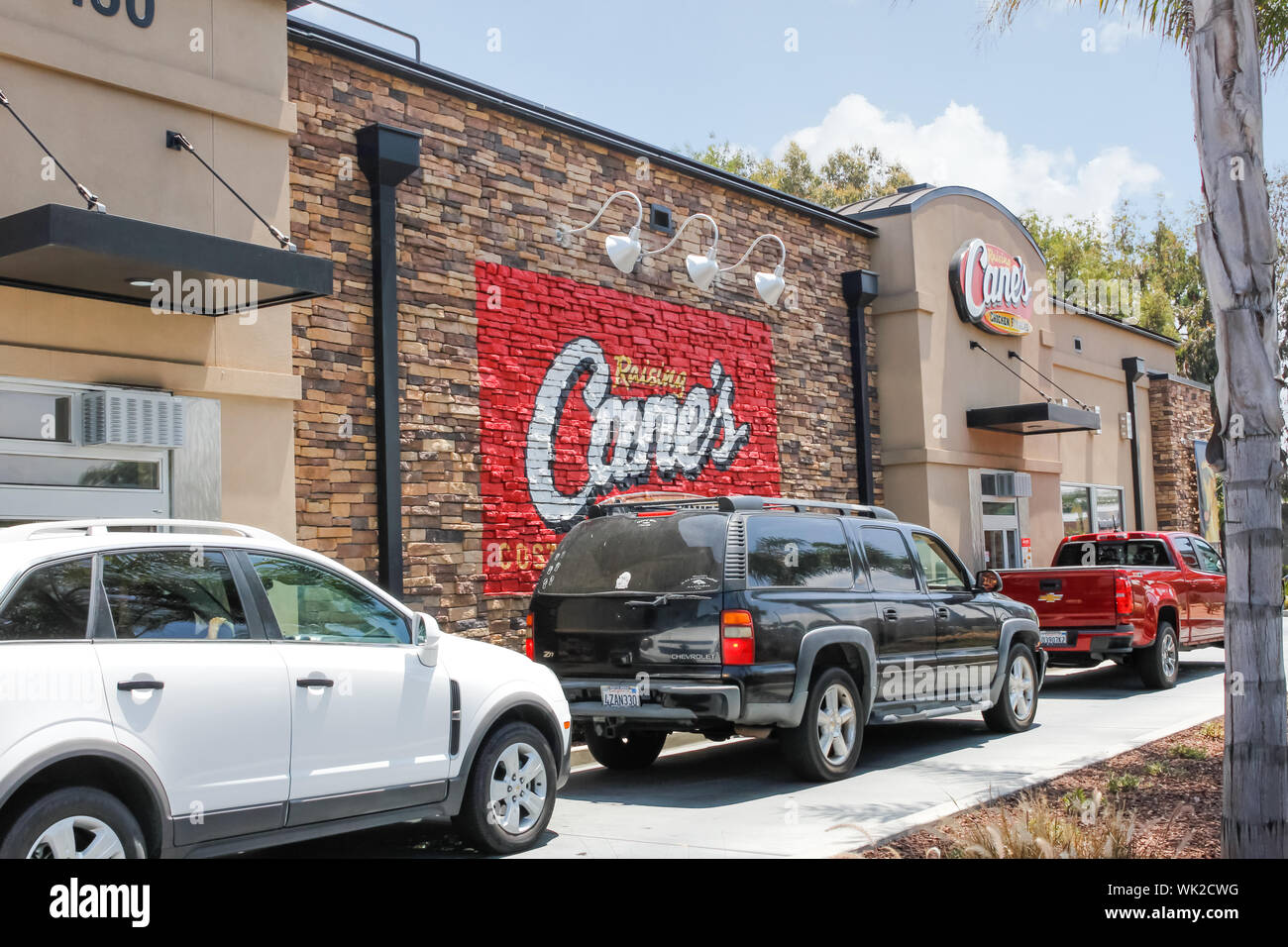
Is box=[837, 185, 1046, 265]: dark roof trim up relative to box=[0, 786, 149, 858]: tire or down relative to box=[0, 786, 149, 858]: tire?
up

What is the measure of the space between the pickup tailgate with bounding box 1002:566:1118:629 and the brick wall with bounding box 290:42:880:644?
562 cm

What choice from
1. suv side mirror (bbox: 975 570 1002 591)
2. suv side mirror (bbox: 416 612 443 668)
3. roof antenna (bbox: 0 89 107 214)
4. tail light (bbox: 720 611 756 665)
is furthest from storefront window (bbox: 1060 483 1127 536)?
suv side mirror (bbox: 416 612 443 668)

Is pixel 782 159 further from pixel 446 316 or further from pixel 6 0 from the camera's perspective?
pixel 6 0

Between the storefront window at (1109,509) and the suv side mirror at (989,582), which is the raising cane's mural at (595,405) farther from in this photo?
Answer: the storefront window at (1109,509)

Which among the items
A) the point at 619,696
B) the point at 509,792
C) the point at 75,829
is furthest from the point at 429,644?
the point at 619,696

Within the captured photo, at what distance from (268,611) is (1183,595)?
12716 millimetres

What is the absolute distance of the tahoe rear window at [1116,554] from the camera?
53.6ft

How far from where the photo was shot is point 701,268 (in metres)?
15.9

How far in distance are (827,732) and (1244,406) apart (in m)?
4.37

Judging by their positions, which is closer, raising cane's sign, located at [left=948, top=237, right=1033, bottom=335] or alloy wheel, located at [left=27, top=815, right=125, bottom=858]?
alloy wheel, located at [left=27, top=815, right=125, bottom=858]

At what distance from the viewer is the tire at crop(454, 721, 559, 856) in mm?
6816

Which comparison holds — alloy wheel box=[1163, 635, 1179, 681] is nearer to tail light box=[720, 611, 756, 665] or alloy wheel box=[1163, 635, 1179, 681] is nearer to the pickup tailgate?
the pickup tailgate

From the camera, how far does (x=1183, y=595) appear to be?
15.4 meters

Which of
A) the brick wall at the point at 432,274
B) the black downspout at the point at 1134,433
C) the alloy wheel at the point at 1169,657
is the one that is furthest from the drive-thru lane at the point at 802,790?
the black downspout at the point at 1134,433
